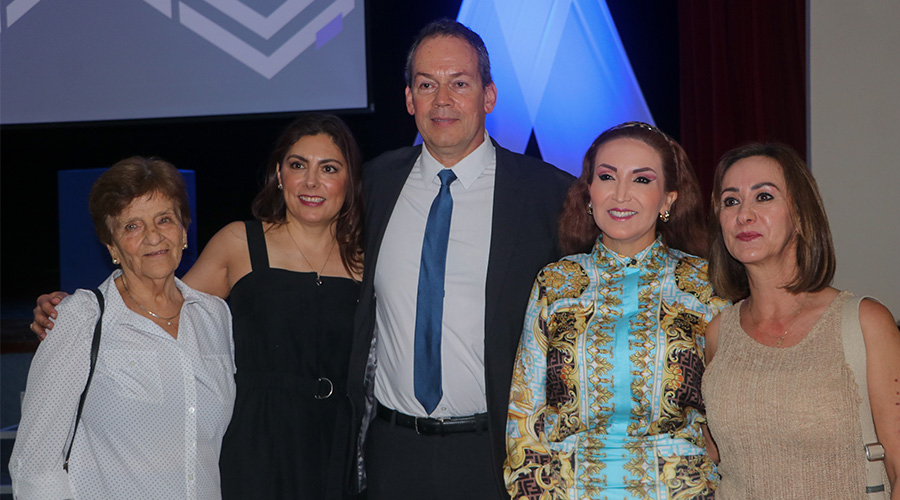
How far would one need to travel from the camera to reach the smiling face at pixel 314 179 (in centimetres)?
238

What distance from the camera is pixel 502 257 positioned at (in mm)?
2211

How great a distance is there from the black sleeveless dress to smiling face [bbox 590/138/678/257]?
0.88m

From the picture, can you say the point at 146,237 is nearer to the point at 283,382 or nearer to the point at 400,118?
the point at 283,382

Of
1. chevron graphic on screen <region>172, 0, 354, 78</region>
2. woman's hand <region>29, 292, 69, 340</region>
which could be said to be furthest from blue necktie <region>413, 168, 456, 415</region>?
chevron graphic on screen <region>172, 0, 354, 78</region>

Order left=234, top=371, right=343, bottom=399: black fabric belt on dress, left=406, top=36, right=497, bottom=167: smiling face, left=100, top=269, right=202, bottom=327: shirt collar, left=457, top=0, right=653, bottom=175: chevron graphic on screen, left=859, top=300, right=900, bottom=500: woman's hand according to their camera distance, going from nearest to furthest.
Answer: left=859, top=300, right=900, bottom=500: woman's hand, left=100, top=269, right=202, bottom=327: shirt collar, left=234, top=371, right=343, bottom=399: black fabric belt on dress, left=406, top=36, right=497, bottom=167: smiling face, left=457, top=0, right=653, bottom=175: chevron graphic on screen

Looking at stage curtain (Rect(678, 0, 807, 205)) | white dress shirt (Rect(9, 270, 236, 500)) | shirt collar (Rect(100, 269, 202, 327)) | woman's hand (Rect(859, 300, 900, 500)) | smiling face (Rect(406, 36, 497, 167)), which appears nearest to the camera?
woman's hand (Rect(859, 300, 900, 500))

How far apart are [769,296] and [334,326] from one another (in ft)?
4.08

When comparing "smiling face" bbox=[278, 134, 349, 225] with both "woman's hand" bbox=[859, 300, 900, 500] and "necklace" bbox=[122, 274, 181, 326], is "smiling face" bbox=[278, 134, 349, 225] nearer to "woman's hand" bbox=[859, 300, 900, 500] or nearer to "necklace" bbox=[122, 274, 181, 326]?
"necklace" bbox=[122, 274, 181, 326]

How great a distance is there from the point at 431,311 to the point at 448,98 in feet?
2.20

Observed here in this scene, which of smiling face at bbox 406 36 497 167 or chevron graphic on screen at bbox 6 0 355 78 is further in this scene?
chevron graphic on screen at bbox 6 0 355 78

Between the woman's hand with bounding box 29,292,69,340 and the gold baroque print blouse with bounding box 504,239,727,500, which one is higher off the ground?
the woman's hand with bounding box 29,292,69,340

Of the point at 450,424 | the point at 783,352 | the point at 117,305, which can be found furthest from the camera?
the point at 450,424

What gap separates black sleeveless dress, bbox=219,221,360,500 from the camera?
7.25 ft

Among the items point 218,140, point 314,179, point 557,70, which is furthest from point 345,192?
point 218,140
